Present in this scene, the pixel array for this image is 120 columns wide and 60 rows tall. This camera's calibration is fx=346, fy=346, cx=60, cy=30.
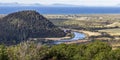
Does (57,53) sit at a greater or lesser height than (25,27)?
greater

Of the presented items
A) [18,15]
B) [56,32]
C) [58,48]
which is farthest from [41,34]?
[58,48]

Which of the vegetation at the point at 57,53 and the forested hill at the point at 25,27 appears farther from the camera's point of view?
the forested hill at the point at 25,27

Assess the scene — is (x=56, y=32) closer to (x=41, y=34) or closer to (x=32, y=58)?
Result: (x=41, y=34)

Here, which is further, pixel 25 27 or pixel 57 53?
pixel 25 27

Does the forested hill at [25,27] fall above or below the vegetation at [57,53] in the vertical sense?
below
